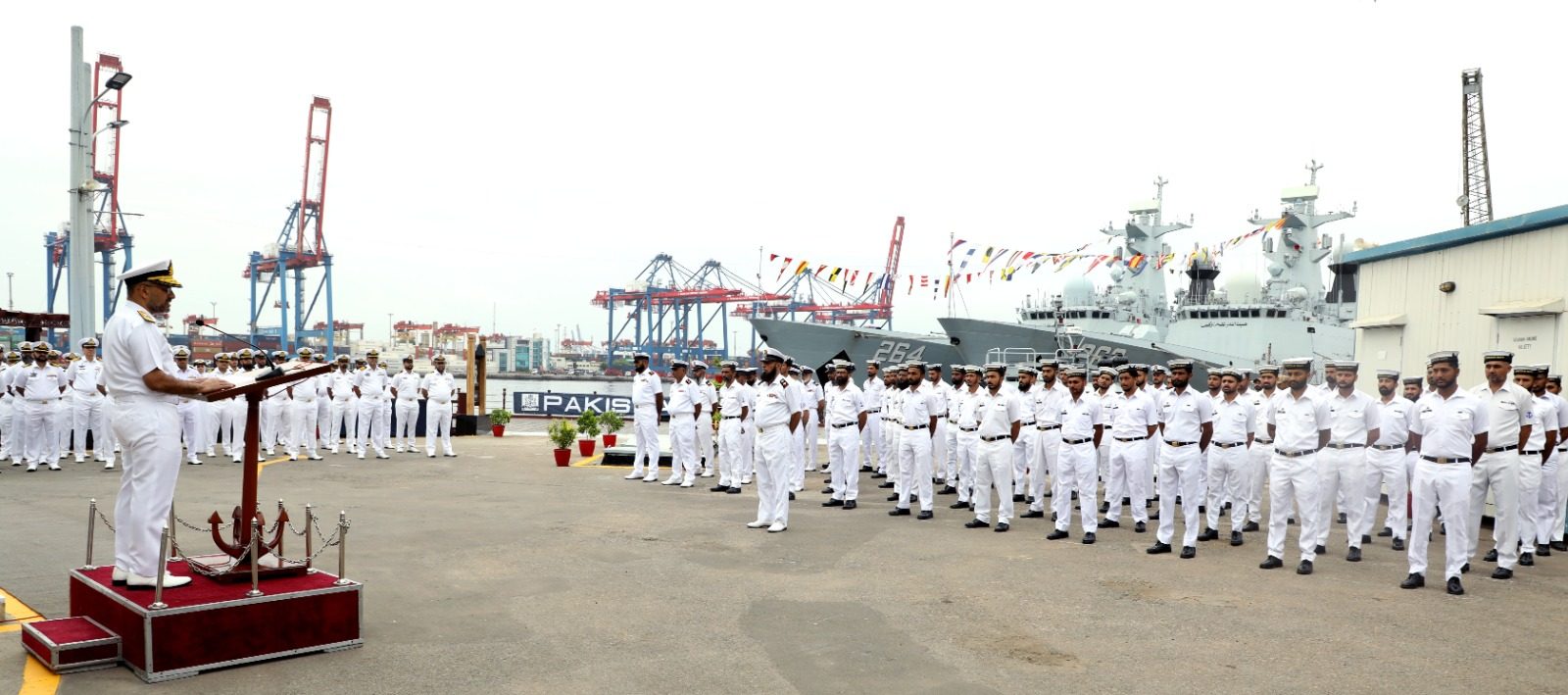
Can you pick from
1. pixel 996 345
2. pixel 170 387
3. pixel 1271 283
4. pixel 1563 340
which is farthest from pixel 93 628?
pixel 1271 283

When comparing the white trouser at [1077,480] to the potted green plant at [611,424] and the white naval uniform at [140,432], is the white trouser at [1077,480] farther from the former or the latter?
the potted green plant at [611,424]

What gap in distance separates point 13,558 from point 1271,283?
32.3 metres

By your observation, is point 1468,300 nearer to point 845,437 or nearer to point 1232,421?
point 1232,421

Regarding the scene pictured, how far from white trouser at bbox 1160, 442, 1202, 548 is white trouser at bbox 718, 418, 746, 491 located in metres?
5.50

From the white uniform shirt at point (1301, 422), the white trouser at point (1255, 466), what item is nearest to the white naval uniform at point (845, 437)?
the white trouser at point (1255, 466)

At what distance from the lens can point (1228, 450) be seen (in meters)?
8.91

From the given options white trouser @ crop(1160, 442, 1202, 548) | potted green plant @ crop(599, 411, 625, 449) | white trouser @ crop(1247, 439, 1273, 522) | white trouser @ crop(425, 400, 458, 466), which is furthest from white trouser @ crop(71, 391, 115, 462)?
white trouser @ crop(1247, 439, 1273, 522)

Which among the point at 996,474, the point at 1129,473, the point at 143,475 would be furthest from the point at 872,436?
the point at 143,475

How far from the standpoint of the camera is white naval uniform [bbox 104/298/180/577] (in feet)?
15.2

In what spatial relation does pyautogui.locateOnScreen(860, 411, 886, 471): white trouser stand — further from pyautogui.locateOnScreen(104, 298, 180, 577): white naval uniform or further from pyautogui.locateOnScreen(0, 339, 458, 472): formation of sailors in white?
pyautogui.locateOnScreen(104, 298, 180, 577): white naval uniform

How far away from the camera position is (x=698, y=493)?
1227 cm

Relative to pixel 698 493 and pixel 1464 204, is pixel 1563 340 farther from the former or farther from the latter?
pixel 1464 204

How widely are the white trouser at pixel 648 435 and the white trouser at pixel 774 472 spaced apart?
426cm

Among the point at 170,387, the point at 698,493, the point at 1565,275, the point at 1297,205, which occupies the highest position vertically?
the point at 1297,205
